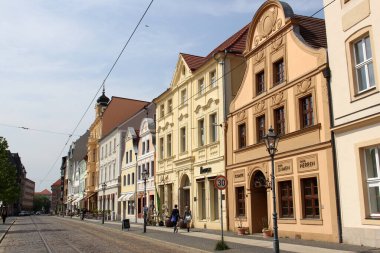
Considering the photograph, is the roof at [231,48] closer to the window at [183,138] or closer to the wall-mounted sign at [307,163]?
the window at [183,138]

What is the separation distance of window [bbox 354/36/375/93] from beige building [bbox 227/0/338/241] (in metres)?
1.88

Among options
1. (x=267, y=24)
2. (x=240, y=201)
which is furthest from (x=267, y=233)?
(x=267, y=24)

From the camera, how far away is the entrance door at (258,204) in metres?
23.5

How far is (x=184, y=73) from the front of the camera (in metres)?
34.8

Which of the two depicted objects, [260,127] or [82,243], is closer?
[82,243]

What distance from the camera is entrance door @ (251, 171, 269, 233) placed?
2353 cm

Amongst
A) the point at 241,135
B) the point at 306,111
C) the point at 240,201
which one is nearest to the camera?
the point at 306,111

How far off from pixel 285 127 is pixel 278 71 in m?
3.23

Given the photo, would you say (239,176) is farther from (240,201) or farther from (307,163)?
(307,163)

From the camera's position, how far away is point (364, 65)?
1614 cm

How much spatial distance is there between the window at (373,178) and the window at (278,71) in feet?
23.9

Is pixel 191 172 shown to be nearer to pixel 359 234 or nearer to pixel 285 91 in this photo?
pixel 285 91

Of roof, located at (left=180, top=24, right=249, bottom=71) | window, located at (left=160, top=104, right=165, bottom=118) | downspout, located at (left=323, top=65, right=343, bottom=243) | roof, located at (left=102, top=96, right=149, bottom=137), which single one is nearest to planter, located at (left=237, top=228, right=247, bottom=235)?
downspout, located at (left=323, top=65, right=343, bottom=243)

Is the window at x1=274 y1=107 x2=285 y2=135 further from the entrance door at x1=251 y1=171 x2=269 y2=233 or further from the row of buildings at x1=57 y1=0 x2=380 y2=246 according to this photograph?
the entrance door at x1=251 y1=171 x2=269 y2=233
